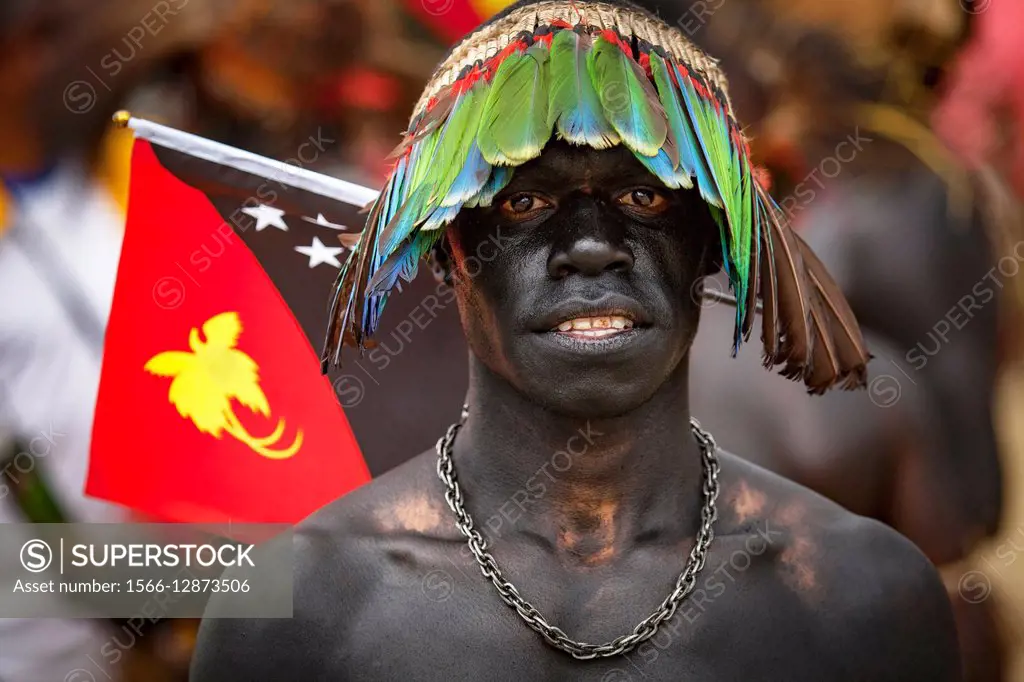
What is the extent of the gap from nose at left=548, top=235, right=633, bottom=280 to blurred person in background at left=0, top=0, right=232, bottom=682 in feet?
8.08

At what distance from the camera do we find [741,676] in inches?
120

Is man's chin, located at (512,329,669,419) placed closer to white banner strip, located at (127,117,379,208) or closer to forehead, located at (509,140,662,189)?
forehead, located at (509,140,662,189)

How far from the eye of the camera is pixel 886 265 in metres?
5.98

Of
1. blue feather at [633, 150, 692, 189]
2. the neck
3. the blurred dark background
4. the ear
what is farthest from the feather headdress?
the blurred dark background

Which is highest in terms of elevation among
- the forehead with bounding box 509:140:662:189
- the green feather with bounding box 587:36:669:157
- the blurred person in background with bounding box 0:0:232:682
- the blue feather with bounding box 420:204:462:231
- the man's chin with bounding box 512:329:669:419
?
the green feather with bounding box 587:36:669:157

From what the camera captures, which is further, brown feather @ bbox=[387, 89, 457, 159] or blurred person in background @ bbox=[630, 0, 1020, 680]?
blurred person in background @ bbox=[630, 0, 1020, 680]

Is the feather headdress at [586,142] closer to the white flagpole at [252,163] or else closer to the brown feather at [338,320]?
the brown feather at [338,320]

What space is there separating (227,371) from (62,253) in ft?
7.02

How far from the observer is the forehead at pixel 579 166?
2.87 m

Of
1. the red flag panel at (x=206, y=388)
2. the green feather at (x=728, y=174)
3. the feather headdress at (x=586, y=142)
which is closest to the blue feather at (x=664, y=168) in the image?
the feather headdress at (x=586, y=142)

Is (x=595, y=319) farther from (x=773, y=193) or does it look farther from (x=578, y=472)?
(x=773, y=193)

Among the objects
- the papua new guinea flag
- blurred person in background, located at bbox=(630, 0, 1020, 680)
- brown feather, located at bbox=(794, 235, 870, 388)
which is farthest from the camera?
blurred person in background, located at bbox=(630, 0, 1020, 680)

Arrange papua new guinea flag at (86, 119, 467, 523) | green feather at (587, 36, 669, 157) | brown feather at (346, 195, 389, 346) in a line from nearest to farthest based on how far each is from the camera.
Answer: green feather at (587, 36, 669, 157), brown feather at (346, 195, 389, 346), papua new guinea flag at (86, 119, 467, 523)

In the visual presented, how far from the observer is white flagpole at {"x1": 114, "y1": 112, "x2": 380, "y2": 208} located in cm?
376
